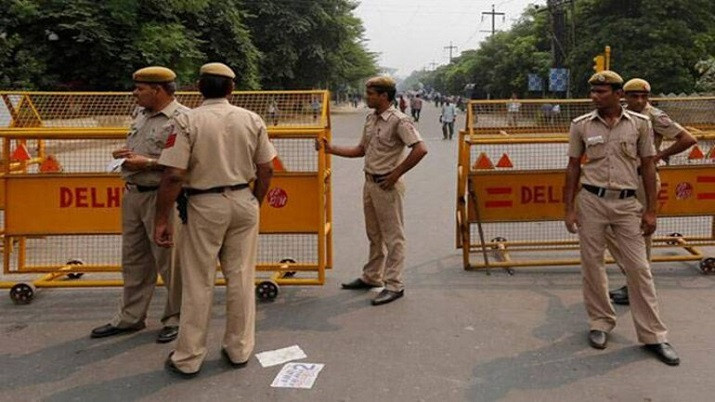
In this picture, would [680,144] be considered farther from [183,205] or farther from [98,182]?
[98,182]

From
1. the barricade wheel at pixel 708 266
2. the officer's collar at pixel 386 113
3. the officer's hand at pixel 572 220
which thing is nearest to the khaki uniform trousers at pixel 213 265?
the officer's collar at pixel 386 113

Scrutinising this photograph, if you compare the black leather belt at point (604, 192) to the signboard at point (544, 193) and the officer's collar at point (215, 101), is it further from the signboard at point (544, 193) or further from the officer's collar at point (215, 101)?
the officer's collar at point (215, 101)

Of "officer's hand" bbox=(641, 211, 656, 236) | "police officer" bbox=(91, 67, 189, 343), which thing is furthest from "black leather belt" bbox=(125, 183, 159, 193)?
"officer's hand" bbox=(641, 211, 656, 236)

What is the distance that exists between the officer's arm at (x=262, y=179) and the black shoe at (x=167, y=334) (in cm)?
117

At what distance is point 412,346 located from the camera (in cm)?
454

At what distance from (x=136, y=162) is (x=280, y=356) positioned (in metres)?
1.57

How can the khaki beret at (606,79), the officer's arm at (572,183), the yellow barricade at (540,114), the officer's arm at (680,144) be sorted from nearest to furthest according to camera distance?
1. the khaki beret at (606,79)
2. the officer's arm at (572,183)
3. the officer's arm at (680,144)
4. the yellow barricade at (540,114)

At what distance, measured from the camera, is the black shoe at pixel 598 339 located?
14.7 ft

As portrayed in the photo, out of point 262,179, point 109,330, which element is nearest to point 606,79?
point 262,179

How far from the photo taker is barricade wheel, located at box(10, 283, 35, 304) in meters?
5.54

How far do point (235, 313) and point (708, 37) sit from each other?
34.3 m

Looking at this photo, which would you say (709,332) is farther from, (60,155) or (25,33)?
(25,33)

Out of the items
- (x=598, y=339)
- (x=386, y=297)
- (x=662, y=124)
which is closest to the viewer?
(x=598, y=339)

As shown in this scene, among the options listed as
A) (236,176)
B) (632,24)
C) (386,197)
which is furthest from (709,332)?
(632,24)
